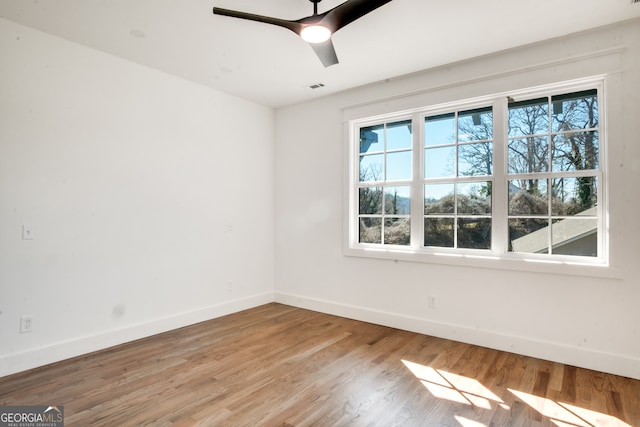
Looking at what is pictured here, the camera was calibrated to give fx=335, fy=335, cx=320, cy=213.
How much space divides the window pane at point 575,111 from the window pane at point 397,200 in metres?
1.51

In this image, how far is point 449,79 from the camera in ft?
11.5

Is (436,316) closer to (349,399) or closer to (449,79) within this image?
(349,399)

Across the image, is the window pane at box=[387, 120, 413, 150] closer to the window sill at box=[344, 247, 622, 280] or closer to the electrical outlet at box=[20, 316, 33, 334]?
the window sill at box=[344, 247, 622, 280]

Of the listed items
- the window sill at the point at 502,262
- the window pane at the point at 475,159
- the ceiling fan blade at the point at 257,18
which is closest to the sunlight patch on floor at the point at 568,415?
the window sill at the point at 502,262

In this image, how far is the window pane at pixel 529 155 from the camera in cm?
310

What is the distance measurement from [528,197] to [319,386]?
2.52 m

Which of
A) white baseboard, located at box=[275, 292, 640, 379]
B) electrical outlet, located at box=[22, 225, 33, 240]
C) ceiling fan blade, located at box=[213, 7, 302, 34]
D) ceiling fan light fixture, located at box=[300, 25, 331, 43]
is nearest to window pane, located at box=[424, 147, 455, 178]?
white baseboard, located at box=[275, 292, 640, 379]

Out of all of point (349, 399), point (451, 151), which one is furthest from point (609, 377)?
point (451, 151)

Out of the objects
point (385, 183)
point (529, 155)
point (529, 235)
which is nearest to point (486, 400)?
point (529, 235)

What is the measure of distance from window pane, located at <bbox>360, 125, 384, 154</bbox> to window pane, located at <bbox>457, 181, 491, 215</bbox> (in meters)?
1.11

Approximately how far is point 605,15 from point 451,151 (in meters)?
1.55

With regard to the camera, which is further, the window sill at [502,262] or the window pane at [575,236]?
the window pane at [575,236]

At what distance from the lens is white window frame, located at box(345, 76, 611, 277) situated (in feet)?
9.29

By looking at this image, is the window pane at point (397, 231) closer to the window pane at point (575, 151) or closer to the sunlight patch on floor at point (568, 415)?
the window pane at point (575, 151)
